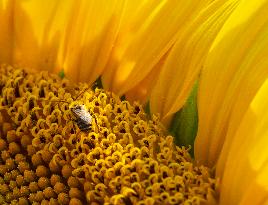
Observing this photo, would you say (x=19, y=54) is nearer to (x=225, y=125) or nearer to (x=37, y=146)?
(x=37, y=146)

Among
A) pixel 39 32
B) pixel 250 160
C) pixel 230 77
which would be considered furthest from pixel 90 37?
pixel 250 160

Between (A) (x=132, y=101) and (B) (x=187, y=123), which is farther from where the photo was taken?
(A) (x=132, y=101)

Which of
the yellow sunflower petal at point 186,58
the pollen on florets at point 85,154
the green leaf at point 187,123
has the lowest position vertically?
the pollen on florets at point 85,154

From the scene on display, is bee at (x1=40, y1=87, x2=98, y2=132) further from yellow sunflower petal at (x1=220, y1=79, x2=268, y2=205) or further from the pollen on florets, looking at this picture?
yellow sunflower petal at (x1=220, y1=79, x2=268, y2=205)

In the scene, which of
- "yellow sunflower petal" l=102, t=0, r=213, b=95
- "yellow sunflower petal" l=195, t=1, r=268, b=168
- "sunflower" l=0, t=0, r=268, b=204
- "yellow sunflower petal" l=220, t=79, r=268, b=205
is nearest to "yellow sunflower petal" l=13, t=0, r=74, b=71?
"sunflower" l=0, t=0, r=268, b=204

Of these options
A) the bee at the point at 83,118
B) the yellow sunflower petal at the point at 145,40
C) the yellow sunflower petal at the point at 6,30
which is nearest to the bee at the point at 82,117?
the bee at the point at 83,118

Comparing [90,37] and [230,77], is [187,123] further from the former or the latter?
[90,37]

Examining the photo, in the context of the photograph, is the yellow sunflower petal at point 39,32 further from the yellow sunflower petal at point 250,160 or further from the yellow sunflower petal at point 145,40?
the yellow sunflower petal at point 250,160
